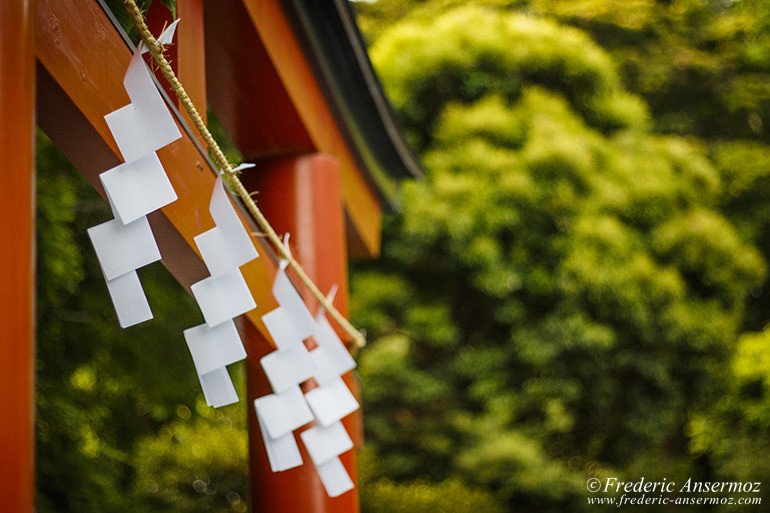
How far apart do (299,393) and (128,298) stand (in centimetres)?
36

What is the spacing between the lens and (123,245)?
0.68 m

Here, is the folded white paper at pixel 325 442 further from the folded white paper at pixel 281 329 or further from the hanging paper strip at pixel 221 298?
the hanging paper strip at pixel 221 298

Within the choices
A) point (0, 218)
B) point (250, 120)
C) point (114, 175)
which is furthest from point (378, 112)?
point (0, 218)

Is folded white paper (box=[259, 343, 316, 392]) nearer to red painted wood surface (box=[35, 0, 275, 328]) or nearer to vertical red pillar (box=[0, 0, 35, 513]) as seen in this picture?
red painted wood surface (box=[35, 0, 275, 328])

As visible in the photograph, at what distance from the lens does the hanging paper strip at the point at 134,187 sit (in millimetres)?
665

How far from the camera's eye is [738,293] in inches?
214

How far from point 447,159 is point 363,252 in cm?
328

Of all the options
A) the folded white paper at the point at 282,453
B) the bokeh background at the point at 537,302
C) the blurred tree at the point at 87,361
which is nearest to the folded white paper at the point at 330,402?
the folded white paper at the point at 282,453

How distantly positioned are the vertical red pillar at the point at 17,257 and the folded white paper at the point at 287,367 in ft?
1.51

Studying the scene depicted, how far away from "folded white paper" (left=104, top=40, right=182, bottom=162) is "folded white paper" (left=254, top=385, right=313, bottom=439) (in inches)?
16.3

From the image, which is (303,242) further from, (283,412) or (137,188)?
(137,188)

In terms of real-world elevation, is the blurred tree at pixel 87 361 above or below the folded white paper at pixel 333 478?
below

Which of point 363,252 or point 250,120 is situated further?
point 363,252

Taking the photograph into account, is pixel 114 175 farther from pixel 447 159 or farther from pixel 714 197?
pixel 714 197
